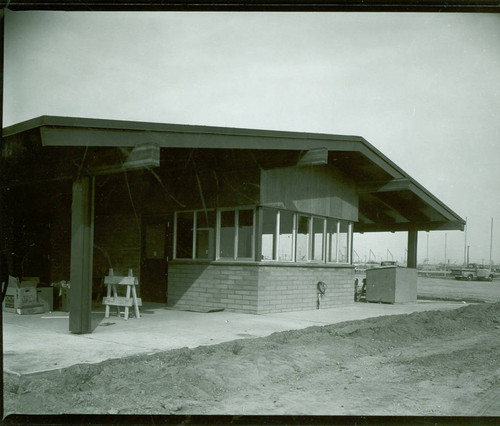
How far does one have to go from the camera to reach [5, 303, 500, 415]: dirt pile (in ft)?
17.2

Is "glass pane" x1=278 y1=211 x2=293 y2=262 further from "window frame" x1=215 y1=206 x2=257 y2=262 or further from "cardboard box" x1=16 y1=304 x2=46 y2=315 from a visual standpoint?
"cardboard box" x1=16 y1=304 x2=46 y2=315

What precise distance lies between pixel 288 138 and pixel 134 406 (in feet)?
23.9

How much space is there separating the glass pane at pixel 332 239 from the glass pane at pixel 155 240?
4.55 m

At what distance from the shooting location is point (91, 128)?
7.89 meters

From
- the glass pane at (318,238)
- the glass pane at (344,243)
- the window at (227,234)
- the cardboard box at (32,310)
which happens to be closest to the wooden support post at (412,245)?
the glass pane at (344,243)

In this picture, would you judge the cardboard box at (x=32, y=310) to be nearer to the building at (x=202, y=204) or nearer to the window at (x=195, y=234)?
the building at (x=202, y=204)

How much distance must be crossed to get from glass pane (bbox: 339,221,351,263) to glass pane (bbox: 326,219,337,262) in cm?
32

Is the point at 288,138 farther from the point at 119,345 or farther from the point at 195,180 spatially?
the point at 119,345

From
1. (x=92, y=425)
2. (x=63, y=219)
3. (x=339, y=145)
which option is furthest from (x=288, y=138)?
(x=63, y=219)

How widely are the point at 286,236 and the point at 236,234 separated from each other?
1487 millimetres

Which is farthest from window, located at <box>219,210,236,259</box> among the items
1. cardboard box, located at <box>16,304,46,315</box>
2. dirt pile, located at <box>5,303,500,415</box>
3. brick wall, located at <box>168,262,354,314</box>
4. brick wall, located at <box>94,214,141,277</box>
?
cardboard box, located at <box>16,304,46,315</box>

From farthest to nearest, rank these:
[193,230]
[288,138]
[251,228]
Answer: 1. [193,230]
2. [251,228]
3. [288,138]

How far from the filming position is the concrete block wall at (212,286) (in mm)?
12242

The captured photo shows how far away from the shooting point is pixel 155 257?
1445 centimetres
